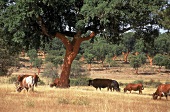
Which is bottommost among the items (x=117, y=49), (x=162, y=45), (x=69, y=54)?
(x=69, y=54)

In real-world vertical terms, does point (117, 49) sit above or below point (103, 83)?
above

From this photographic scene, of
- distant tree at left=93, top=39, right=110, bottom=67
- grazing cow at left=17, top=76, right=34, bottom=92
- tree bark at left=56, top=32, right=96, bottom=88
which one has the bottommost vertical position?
grazing cow at left=17, top=76, right=34, bottom=92

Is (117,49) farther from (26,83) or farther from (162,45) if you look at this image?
(26,83)

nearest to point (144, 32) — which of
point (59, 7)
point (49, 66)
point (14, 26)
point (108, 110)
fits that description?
point (59, 7)

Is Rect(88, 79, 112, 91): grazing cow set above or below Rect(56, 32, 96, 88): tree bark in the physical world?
below

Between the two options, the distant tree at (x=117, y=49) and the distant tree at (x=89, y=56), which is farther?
the distant tree at (x=117, y=49)

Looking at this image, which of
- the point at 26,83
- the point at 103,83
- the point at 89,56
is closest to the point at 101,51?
the point at 89,56

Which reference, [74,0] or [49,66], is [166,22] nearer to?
[74,0]

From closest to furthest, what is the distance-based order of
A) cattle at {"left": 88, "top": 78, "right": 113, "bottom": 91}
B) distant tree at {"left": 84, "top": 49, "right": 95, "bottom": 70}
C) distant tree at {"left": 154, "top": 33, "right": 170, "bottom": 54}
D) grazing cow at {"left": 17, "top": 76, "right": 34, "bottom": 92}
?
grazing cow at {"left": 17, "top": 76, "right": 34, "bottom": 92}, cattle at {"left": 88, "top": 78, "right": 113, "bottom": 91}, distant tree at {"left": 84, "top": 49, "right": 95, "bottom": 70}, distant tree at {"left": 154, "top": 33, "right": 170, "bottom": 54}

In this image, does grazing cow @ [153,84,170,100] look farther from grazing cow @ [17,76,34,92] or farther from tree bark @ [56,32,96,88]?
tree bark @ [56,32,96,88]

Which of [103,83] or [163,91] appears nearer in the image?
[163,91]

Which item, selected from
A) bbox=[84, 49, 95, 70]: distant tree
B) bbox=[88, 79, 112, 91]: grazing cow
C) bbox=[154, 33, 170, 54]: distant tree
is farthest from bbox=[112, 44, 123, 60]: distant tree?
bbox=[88, 79, 112, 91]: grazing cow

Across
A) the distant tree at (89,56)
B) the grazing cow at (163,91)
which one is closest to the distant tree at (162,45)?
the distant tree at (89,56)

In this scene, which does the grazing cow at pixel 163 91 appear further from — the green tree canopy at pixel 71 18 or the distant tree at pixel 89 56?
the distant tree at pixel 89 56
